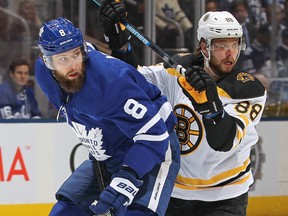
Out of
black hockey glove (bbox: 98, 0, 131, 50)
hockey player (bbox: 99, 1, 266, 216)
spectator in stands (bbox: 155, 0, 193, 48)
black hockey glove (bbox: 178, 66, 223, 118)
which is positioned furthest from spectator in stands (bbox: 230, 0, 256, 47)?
black hockey glove (bbox: 178, 66, 223, 118)

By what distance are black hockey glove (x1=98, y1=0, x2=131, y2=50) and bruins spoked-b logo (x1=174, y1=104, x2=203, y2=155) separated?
37 centimetres

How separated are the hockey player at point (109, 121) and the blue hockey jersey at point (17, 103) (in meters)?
1.65

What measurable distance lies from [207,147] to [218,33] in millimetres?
442

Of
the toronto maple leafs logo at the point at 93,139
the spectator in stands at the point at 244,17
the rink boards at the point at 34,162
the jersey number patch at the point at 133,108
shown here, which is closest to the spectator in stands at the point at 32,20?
the rink boards at the point at 34,162

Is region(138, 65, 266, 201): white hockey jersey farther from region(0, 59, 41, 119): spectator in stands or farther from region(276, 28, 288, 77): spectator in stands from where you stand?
A: region(276, 28, 288, 77): spectator in stands

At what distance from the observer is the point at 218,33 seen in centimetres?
330

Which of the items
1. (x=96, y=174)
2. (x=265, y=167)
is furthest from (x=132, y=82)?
(x=265, y=167)

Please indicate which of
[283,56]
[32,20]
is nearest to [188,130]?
[32,20]

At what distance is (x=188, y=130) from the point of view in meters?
3.31

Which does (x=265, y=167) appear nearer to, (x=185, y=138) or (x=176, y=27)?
(x=176, y=27)

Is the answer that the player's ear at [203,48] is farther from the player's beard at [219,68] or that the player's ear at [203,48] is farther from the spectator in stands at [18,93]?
the spectator in stands at [18,93]

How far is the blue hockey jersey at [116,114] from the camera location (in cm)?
280

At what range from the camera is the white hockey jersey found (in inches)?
129

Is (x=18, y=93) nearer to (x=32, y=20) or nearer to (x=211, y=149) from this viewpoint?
(x=32, y=20)
